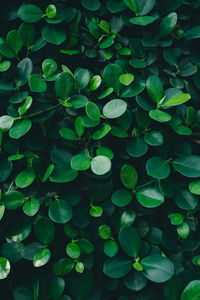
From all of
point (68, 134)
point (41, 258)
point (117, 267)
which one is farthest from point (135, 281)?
point (68, 134)

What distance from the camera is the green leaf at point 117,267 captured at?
917mm

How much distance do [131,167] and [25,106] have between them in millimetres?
387

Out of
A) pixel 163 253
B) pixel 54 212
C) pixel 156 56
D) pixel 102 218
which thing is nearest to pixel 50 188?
pixel 54 212

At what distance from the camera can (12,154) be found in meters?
0.97

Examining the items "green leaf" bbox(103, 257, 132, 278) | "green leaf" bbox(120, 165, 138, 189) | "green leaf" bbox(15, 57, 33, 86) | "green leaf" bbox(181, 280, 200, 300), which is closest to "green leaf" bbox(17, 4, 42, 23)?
"green leaf" bbox(15, 57, 33, 86)

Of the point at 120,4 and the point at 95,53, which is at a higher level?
the point at 120,4

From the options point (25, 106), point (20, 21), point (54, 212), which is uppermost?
point (20, 21)

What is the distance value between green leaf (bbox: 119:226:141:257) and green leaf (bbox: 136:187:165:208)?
94 millimetres

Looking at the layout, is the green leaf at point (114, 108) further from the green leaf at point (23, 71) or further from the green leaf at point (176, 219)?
the green leaf at point (176, 219)

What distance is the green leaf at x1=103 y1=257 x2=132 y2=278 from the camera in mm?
917

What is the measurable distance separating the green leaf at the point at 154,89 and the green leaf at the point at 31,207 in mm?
500

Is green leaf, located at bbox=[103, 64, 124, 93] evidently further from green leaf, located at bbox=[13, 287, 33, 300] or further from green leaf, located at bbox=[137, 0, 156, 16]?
green leaf, located at bbox=[13, 287, 33, 300]

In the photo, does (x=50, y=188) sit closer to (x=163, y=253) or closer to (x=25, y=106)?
(x=25, y=106)

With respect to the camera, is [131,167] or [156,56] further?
[156,56]
